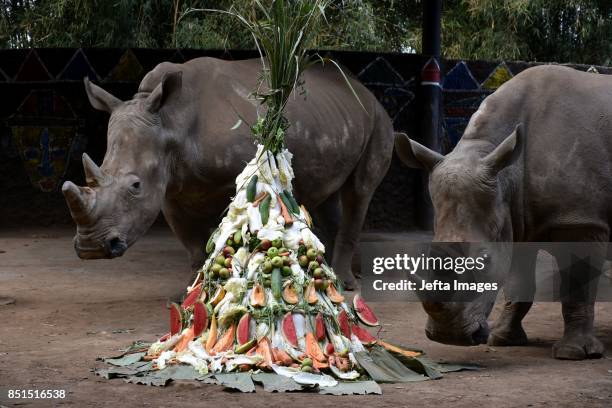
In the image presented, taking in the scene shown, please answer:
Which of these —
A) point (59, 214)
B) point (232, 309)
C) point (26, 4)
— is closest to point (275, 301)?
point (232, 309)

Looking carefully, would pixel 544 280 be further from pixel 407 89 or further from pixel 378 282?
pixel 407 89

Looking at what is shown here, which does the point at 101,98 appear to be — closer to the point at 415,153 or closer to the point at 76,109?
the point at 415,153

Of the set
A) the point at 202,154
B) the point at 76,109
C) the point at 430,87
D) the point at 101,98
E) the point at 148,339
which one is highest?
the point at 430,87

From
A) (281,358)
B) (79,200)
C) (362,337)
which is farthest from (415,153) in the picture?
(79,200)

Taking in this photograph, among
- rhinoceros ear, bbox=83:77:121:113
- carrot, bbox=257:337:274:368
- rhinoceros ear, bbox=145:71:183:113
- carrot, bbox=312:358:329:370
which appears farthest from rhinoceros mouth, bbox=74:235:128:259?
carrot, bbox=312:358:329:370

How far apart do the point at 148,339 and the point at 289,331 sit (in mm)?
1482

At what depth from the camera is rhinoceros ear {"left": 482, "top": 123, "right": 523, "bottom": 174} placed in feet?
17.1

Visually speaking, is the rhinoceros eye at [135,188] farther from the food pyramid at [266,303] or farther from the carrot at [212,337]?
the carrot at [212,337]

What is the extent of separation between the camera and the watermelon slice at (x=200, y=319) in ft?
16.1

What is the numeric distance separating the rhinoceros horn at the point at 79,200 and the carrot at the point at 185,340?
1.42 meters

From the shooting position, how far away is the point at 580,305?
5598 millimetres

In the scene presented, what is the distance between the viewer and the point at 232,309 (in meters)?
4.82

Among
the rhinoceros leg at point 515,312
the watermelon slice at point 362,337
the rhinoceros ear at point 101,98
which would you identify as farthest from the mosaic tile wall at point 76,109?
the watermelon slice at point 362,337

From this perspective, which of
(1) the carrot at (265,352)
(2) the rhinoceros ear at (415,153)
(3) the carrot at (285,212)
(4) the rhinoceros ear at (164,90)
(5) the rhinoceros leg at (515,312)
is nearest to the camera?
(1) the carrot at (265,352)
